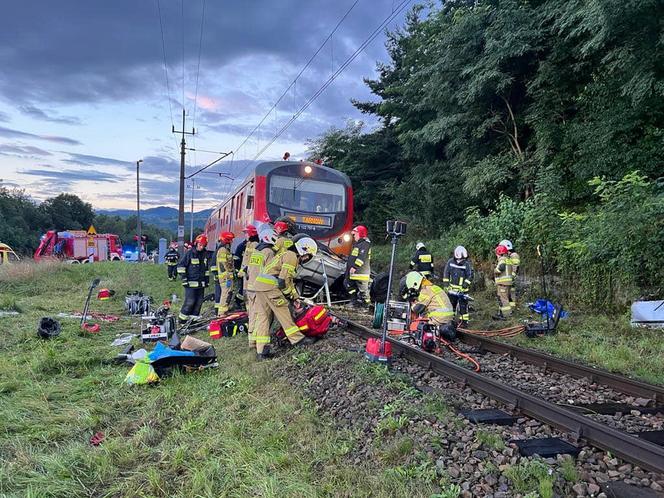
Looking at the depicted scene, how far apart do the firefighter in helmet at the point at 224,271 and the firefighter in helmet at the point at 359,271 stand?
2.40 metres

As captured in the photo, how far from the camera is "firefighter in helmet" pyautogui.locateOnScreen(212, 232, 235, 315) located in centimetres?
930

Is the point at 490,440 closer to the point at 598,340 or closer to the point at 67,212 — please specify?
the point at 598,340

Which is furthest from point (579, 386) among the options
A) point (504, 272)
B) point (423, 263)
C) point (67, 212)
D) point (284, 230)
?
point (67, 212)

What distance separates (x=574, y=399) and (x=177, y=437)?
3.92 metres

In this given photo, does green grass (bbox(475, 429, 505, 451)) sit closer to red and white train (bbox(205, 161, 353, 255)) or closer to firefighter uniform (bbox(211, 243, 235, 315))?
firefighter uniform (bbox(211, 243, 235, 315))

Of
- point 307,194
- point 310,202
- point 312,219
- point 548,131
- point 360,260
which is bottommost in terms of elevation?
point 360,260

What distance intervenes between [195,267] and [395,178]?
15.9 meters

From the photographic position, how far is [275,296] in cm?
641

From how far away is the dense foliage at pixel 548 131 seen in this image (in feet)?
29.0

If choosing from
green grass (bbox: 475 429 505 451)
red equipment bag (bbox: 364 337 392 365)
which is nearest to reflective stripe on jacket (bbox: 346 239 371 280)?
red equipment bag (bbox: 364 337 392 365)

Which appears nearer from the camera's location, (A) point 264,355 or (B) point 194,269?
(A) point 264,355

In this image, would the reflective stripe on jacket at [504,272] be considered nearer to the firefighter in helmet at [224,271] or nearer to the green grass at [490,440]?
the firefighter in helmet at [224,271]

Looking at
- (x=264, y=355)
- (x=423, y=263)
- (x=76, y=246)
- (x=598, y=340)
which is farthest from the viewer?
(x=76, y=246)

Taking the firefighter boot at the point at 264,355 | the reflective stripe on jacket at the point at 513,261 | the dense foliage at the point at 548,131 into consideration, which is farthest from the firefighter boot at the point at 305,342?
the dense foliage at the point at 548,131
